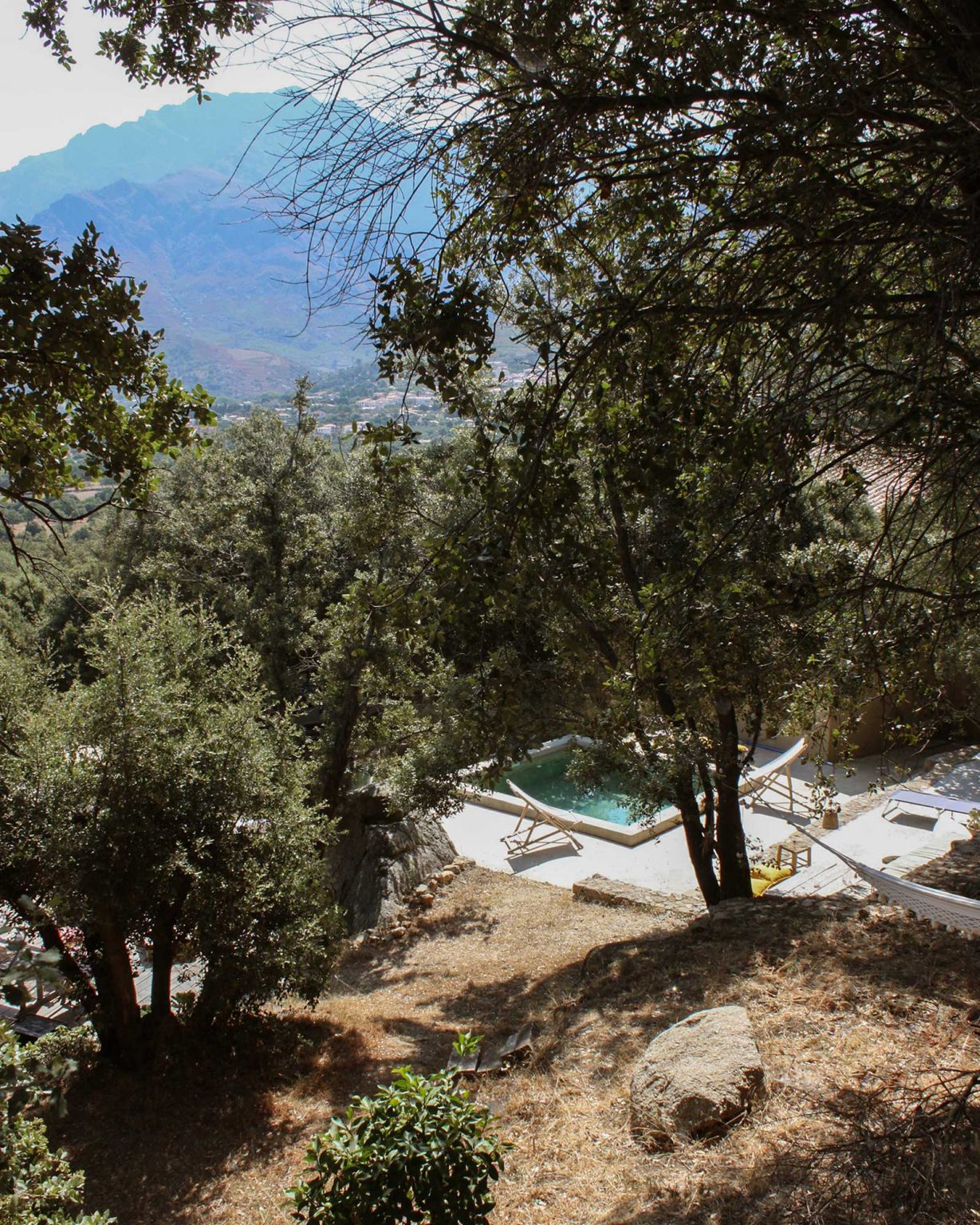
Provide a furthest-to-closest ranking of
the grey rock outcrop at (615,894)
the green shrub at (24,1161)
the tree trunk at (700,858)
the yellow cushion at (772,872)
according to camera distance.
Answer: the yellow cushion at (772,872), the grey rock outcrop at (615,894), the tree trunk at (700,858), the green shrub at (24,1161)

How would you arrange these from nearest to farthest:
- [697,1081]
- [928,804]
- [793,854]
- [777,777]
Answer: [697,1081] < [793,854] < [928,804] < [777,777]

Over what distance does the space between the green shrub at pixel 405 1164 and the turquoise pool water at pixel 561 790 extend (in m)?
11.9

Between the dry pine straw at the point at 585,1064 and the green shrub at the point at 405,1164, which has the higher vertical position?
the green shrub at the point at 405,1164

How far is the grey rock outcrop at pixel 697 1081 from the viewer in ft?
13.7

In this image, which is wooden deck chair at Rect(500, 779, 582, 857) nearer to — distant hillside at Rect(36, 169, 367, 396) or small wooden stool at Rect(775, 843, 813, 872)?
small wooden stool at Rect(775, 843, 813, 872)

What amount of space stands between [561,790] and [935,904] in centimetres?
1175

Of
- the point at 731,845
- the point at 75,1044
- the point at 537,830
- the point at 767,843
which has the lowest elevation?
the point at 767,843

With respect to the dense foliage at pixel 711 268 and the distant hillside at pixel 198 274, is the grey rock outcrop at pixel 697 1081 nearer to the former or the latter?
the dense foliage at pixel 711 268

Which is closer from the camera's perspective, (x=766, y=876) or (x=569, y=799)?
(x=766, y=876)

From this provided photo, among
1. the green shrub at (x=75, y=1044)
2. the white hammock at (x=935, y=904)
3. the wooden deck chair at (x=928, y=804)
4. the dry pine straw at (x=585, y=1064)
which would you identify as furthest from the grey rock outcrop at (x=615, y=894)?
the green shrub at (x=75, y=1044)

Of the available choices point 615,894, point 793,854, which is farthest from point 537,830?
point 793,854

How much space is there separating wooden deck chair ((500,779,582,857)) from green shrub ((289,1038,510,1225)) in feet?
31.3

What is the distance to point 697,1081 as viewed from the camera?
4.34m

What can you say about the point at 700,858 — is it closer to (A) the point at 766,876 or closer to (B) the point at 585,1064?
(A) the point at 766,876
